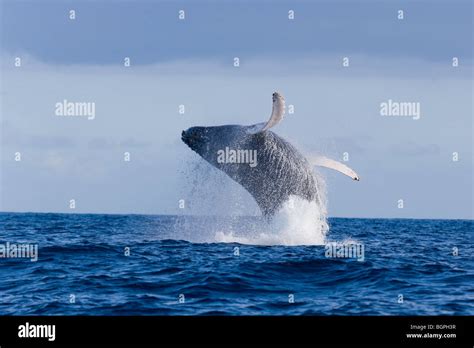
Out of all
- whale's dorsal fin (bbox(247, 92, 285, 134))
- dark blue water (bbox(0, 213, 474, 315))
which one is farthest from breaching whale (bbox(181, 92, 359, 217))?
dark blue water (bbox(0, 213, 474, 315))

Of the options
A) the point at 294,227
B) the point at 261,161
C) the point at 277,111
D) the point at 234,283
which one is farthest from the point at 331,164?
the point at 234,283

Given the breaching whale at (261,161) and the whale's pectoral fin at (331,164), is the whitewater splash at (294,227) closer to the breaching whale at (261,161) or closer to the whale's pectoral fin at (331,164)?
the breaching whale at (261,161)

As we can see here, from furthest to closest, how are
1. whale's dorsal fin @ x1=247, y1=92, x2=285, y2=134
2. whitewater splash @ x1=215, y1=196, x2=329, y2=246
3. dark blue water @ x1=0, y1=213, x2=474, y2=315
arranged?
1. whitewater splash @ x1=215, y1=196, x2=329, y2=246
2. whale's dorsal fin @ x1=247, y1=92, x2=285, y2=134
3. dark blue water @ x1=0, y1=213, x2=474, y2=315

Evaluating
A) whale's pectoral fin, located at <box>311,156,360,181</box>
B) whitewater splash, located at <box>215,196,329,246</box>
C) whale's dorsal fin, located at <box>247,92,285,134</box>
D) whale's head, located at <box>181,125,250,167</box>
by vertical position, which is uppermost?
whale's dorsal fin, located at <box>247,92,285,134</box>

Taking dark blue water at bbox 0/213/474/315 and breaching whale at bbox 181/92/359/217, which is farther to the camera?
breaching whale at bbox 181/92/359/217

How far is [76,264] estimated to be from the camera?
53.8 feet

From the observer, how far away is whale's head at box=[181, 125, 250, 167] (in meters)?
16.6

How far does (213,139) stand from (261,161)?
140 cm

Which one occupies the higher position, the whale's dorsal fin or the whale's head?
the whale's dorsal fin

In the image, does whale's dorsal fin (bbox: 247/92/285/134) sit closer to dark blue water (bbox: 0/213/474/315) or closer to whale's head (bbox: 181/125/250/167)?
whale's head (bbox: 181/125/250/167)

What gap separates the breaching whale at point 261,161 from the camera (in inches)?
652

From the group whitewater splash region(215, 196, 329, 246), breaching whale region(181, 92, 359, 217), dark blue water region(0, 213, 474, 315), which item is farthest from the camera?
whitewater splash region(215, 196, 329, 246)

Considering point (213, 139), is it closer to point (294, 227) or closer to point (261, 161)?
point (261, 161)
